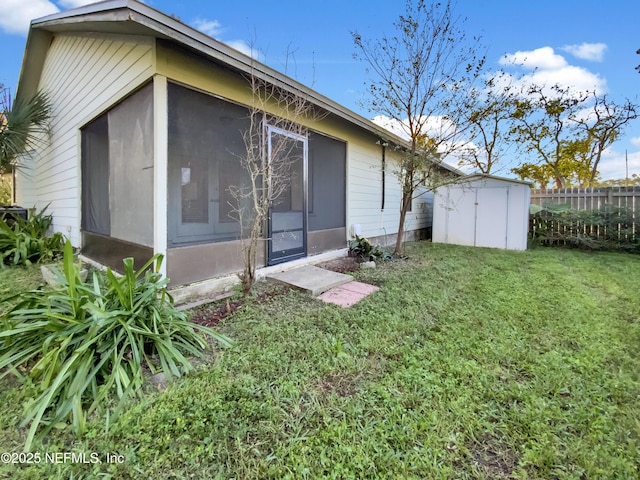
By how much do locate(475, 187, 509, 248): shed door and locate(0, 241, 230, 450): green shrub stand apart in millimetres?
7549

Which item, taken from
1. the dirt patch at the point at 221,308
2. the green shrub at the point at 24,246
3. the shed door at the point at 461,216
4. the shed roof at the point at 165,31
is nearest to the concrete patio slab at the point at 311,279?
the dirt patch at the point at 221,308

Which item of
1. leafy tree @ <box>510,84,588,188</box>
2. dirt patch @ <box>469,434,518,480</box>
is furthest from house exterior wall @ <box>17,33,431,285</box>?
leafy tree @ <box>510,84,588,188</box>

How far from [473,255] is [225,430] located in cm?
632

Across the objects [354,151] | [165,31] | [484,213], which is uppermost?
[165,31]

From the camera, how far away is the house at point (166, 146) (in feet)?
10.0

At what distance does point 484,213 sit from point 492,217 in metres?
0.22

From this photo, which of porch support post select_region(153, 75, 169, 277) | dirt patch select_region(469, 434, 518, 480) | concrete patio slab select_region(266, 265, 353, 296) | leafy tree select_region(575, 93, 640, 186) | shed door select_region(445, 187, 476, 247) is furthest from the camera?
leafy tree select_region(575, 93, 640, 186)

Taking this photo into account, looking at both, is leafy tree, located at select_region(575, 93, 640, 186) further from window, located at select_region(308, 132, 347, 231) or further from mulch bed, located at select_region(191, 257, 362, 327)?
mulch bed, located at select_region(191, 257, 362, 327)

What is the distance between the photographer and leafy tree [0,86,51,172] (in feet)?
17.9

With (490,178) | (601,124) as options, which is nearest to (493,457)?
(490,178)

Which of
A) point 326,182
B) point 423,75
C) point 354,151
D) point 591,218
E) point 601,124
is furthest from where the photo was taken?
point 601,124

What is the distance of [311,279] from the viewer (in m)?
4.09

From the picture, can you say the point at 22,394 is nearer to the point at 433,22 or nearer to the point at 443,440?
the point at 443,440

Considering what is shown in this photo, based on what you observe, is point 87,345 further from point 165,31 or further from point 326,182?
point 326,182
